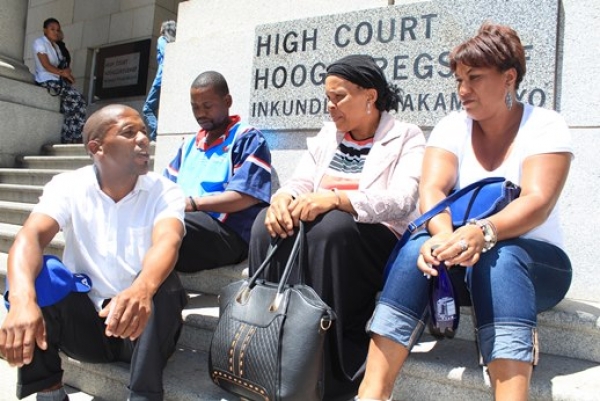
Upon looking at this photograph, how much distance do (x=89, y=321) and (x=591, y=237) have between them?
8.15 feet

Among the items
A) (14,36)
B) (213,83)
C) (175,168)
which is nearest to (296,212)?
(213,83)

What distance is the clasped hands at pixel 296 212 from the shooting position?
2.25 metres

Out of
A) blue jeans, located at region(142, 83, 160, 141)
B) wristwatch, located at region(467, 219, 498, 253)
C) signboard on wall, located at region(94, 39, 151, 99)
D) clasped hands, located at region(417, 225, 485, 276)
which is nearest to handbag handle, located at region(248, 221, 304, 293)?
clasped hands, located at region(417, 225, 485, 276)

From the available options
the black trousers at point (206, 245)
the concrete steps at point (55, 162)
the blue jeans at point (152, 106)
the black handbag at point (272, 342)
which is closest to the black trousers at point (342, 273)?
the black handbag at point (272, 342)

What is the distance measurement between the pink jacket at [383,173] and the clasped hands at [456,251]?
0.47 metres

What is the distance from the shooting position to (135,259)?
2.45 metres

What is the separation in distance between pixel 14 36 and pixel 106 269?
572 centimetres

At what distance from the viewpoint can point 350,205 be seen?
2.32 m

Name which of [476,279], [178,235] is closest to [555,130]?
[476,279]

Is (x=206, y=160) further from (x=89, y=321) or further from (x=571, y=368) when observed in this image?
(x=571, y=368)

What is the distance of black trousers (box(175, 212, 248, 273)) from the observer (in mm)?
2984

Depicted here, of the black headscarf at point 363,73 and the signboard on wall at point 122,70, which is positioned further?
the signboard on wall at point 122,70

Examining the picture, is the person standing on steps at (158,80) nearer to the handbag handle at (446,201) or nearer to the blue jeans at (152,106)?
Answer: the blue jeans at (152,106)

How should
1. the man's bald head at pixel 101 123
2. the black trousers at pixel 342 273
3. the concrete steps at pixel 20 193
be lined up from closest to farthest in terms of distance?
the black trousers at pixel 342 273 < the man's bald head at pixel 101 123 < the concrete steps at pixel 20 193
